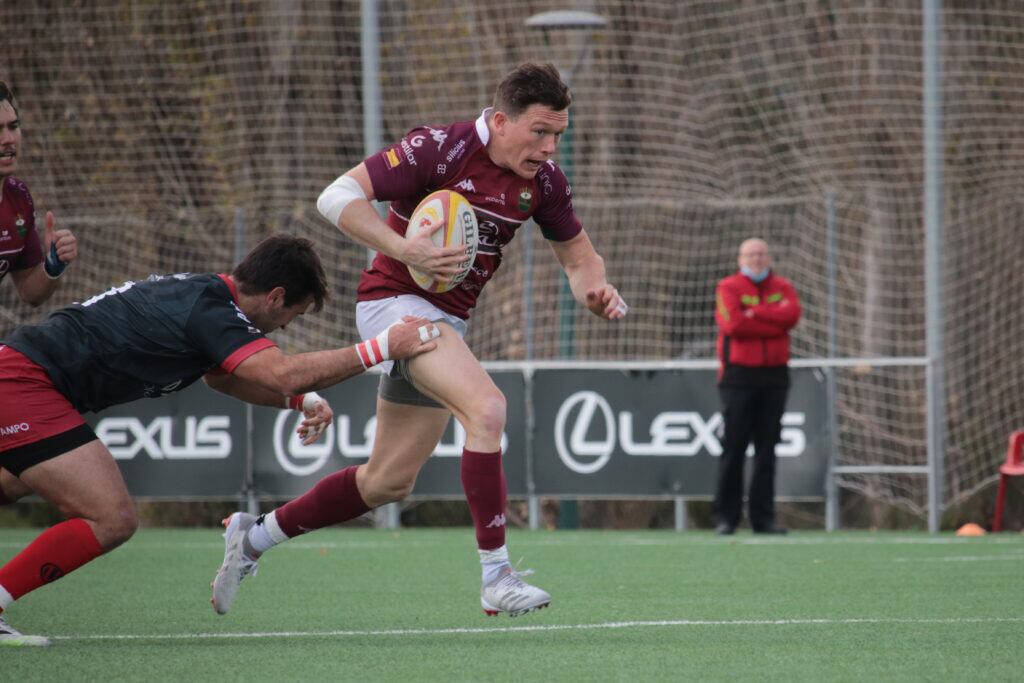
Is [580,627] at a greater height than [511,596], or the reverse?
[511,596]

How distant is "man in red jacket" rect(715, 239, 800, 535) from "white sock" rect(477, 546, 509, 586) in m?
6.00

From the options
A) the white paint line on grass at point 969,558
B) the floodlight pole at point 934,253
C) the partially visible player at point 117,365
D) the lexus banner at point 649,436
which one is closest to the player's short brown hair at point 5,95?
the partially visible player at point 117,365

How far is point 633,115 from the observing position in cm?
1572

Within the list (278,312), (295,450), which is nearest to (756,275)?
(295,450)

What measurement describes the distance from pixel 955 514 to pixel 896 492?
56cm

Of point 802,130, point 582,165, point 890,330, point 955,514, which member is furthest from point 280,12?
point 955,514

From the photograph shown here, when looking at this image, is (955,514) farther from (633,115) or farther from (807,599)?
(807,599)

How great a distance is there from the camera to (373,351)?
5.76m

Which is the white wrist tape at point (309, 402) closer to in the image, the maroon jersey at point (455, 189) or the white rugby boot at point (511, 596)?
the maroon jersey at point (455, 189)

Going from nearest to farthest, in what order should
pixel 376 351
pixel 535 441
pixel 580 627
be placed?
pixel 376 351 < pixel 580 627 < pixel 535 441

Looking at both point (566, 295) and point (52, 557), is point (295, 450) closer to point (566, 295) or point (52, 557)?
point (566, 295)

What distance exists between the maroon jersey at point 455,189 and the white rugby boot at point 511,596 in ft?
3.57

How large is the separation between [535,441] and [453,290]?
6.80 metres

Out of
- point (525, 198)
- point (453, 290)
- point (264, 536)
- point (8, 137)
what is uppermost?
point (8, 137)
